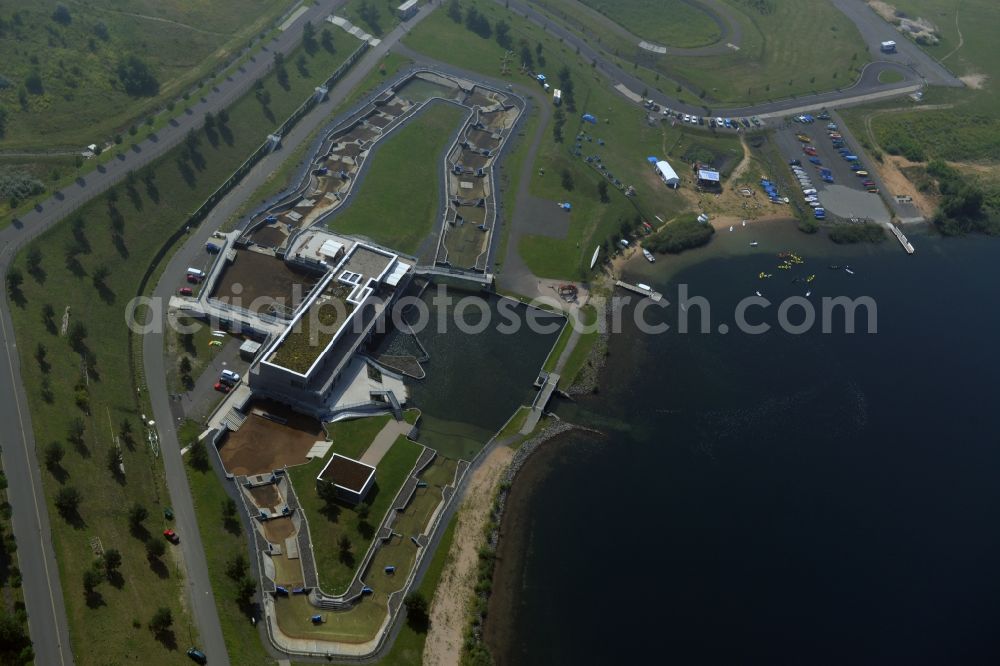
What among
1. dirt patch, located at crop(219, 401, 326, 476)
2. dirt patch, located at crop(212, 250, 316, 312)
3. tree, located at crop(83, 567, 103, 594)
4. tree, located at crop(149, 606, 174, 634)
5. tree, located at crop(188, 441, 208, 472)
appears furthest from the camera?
dirt patch, located at crop(212, 250, 316, 312)

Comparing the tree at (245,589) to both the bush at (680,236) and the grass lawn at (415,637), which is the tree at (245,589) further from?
the bush at (680,236)

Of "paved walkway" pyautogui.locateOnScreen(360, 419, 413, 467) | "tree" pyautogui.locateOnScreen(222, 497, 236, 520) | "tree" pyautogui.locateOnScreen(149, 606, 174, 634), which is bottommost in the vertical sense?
"paved walkway" pyautogui.locateOnScreen(360, 419, 413, 467)

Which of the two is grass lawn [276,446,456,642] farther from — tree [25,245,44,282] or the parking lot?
the parking lot

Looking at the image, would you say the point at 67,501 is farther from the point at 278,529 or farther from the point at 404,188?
the point at 404,188

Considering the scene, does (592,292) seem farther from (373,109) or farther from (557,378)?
(373,109)

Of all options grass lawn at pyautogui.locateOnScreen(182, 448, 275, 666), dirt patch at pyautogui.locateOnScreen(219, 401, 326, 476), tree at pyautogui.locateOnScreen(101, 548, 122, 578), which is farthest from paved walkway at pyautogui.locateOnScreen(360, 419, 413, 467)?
tree at pyautogui.locateOnScreen(101, 548, 122, 578)

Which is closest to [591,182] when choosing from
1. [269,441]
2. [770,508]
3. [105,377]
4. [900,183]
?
[900,183]

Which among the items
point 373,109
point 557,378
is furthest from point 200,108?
point 557,378
